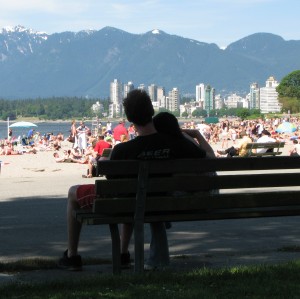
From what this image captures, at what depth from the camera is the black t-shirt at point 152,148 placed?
6.34 m

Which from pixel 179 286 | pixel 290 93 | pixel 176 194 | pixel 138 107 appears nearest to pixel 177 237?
pixel 176 194

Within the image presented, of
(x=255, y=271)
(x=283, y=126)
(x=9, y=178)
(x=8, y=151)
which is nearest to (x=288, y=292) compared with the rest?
(x=255, y=271)

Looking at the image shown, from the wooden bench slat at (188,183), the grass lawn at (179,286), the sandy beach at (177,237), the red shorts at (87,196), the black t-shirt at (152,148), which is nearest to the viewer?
the grass lawn at (179,286)

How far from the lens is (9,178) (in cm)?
2092

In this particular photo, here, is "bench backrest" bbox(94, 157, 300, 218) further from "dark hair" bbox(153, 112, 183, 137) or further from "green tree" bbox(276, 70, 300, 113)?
"green tree" bbox(276, 70, 300, 113)

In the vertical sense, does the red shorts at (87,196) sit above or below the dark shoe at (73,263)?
above

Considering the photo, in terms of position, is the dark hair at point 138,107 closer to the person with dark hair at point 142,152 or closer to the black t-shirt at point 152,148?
the person with dark hair at point 142,152

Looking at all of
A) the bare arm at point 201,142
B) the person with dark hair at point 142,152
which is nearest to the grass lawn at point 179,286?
the person with dark hair at point 142,152

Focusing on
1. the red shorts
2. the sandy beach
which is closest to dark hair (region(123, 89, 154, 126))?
the red shorts

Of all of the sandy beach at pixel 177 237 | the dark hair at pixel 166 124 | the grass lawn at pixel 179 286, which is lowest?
the sandy beach at pixel 177 237

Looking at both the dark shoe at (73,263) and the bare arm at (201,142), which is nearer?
the dark shoe at (73,263)

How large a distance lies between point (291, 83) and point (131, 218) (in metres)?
174

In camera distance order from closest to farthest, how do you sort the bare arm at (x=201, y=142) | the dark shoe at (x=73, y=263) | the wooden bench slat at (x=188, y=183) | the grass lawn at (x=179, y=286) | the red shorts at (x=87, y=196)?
1. the grass lawn at (x=179, y=286)
2. the wooden bench slat at (x=188, y=183)
3. the red shorts at (x=87, y=196)
4. the dark shoe at (x=73, y=263)
5. the bare arm at (x=201, y=142)

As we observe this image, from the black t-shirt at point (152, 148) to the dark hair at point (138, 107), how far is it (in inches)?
5.3
